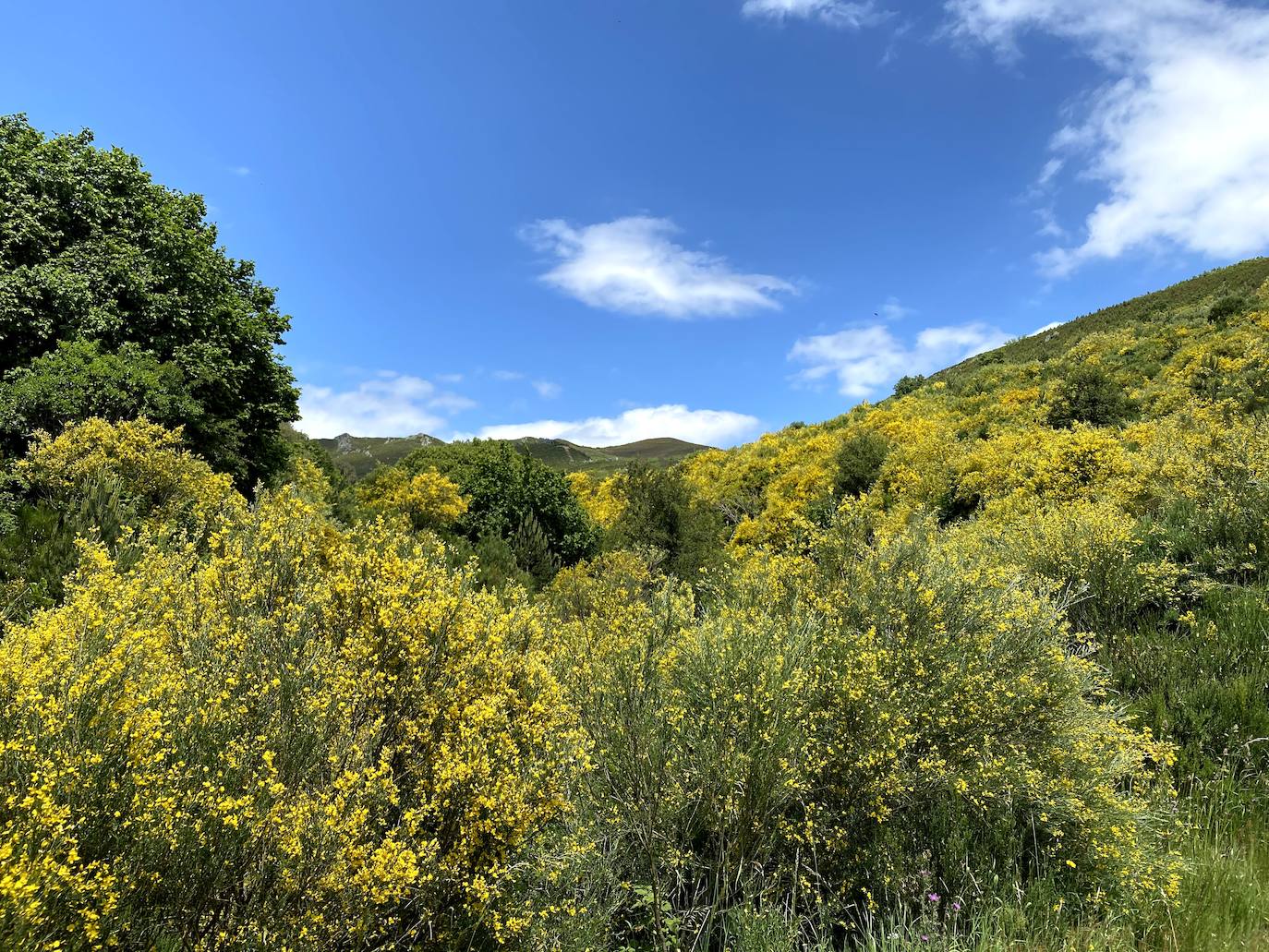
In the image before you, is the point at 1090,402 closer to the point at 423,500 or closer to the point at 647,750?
the point at 647,750

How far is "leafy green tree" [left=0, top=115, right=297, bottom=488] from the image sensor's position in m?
13.5

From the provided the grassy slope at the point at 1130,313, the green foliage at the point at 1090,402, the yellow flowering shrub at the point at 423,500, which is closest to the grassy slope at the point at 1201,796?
the green foliage at the point at 1090,402

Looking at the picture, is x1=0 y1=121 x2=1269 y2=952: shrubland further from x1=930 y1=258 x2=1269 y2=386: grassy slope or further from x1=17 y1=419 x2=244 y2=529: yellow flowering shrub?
x1=930 y1=258 x2=1269 y2=386: grassy slope

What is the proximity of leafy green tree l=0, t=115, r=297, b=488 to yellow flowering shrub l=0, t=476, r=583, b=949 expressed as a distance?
13055 mm

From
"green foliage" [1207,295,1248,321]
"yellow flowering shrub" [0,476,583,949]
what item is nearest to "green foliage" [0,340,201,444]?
"yellow flowering shrub" [0,476,583,949]

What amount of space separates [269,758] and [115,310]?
18299 mm

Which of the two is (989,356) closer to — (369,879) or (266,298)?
(266,298)

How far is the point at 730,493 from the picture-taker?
29.3 metres

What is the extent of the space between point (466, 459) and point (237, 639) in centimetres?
4392

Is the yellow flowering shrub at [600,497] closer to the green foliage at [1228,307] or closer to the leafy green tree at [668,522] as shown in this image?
the leafy green tree at [668,522]

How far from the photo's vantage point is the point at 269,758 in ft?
8.62

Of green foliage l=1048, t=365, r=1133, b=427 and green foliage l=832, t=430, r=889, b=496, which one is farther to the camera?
green foliage l=832, t=430, r=889, b=496

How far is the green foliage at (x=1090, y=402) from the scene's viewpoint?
1812 centimetres

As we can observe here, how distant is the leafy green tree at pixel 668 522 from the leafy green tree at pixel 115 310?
12372 millimetres
